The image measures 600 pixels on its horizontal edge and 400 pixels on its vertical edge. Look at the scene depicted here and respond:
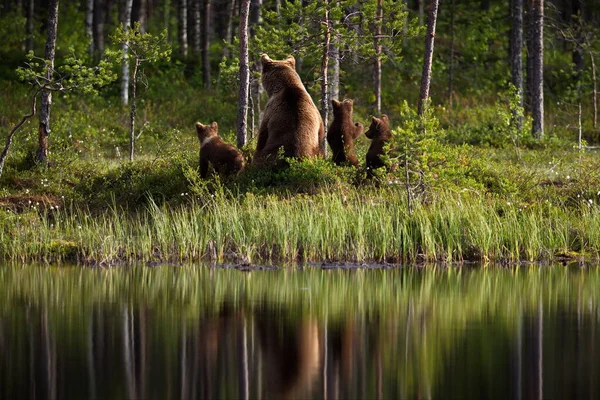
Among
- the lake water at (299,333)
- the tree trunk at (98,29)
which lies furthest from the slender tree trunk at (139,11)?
the lake water at (299,333)

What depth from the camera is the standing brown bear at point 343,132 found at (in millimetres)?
20375

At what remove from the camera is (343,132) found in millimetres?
20469

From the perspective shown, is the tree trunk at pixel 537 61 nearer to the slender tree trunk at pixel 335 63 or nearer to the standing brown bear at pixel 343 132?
the slender tree trunk at pixel 335 63

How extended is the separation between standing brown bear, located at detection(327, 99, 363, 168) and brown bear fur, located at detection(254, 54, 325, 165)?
0.31 m

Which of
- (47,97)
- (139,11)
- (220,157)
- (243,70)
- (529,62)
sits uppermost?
(139,11)

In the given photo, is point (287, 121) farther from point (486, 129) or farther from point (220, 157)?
point (486, 129)

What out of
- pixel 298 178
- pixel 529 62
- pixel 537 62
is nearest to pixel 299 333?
pixel 298 178

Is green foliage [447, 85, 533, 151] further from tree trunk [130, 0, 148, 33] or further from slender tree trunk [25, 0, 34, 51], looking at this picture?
slender tree trunk [25, 0, 34, 51]

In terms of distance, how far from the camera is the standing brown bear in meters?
20.4

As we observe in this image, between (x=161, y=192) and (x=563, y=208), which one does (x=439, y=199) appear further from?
(x=161, y=192)

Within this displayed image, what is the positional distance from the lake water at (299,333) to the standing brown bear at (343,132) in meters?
4.66

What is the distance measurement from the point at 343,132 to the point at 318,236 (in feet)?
12.3

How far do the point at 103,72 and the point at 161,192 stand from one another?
238cm

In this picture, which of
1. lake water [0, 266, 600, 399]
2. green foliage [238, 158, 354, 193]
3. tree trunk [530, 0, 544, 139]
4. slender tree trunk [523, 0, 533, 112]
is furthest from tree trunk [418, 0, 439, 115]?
slender tree trunk [523, 0, 533, 112]
